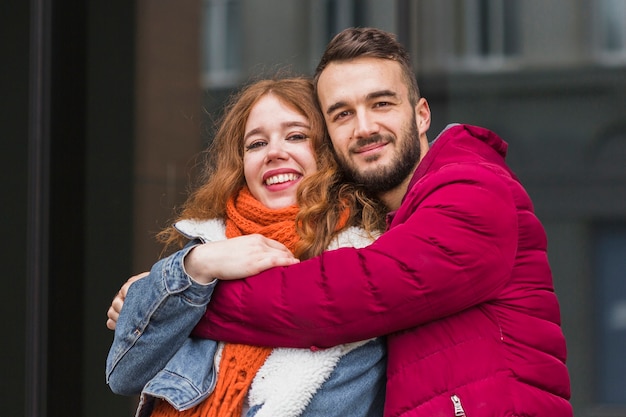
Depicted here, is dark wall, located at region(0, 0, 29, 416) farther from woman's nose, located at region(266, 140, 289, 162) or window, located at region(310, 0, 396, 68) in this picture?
woman's nose, located at region(266, 140, 289, 162)

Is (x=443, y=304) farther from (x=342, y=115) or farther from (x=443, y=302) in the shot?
(x=342, y=115)

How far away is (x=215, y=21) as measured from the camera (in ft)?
17.6

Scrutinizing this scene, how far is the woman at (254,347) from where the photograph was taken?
2451mm

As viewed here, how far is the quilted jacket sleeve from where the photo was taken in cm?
232

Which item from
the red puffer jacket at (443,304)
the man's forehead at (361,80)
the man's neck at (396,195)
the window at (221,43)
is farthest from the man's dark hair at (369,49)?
the window at (221,43)

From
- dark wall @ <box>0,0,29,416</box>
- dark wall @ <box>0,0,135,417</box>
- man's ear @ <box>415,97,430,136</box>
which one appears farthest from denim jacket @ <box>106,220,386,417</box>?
dark wall @ <box>0,0,29,416</box>

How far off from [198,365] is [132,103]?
3243 millimetres

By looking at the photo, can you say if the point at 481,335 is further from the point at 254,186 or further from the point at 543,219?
the point at 543,219

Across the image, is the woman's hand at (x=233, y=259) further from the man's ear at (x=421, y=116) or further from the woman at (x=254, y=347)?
the man's ear at (x=421, y=116)

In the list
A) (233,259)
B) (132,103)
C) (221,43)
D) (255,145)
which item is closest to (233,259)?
(233,259)

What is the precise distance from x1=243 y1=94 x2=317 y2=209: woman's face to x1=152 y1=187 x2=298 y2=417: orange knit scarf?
63 mm

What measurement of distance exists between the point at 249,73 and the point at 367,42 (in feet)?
8.27

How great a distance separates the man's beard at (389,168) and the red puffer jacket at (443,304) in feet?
0.83

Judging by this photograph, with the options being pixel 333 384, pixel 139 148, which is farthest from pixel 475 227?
pixel 139 148
